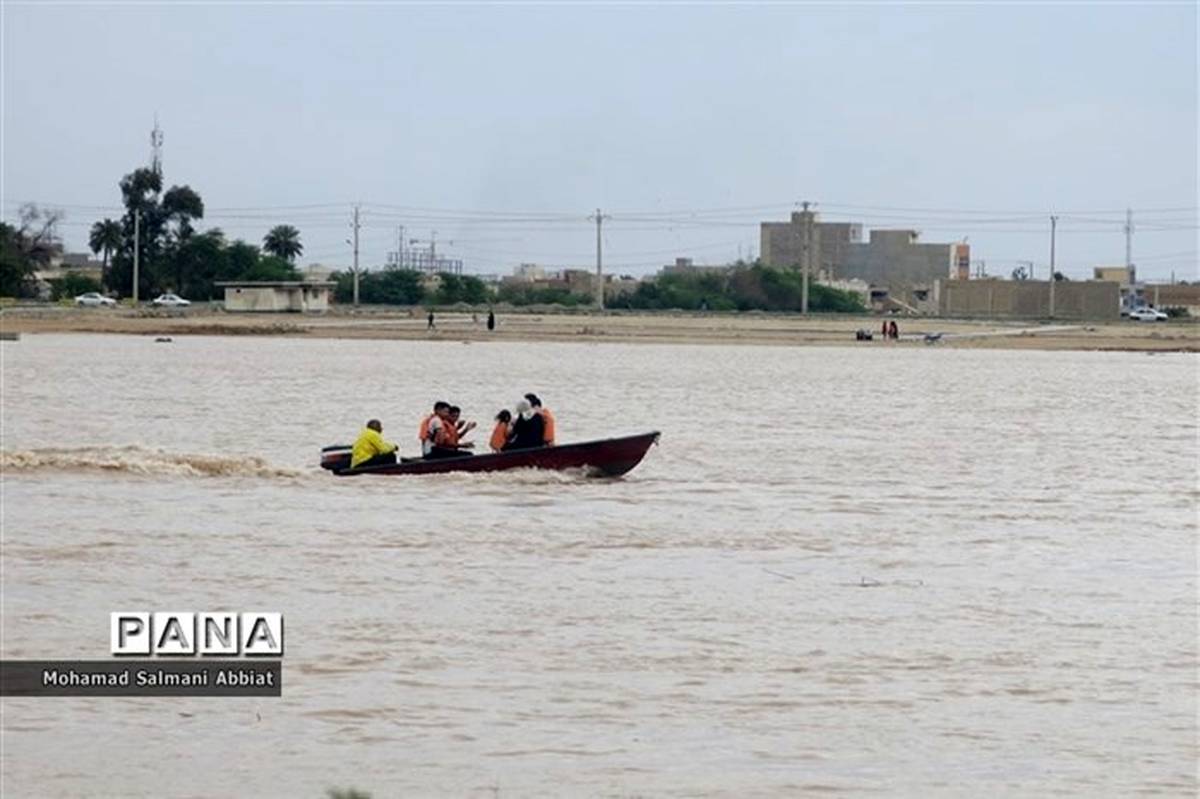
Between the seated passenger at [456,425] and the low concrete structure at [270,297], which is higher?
the low concrete structure at [270,297]

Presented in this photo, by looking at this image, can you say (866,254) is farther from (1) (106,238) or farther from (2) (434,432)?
(2) (434,432)

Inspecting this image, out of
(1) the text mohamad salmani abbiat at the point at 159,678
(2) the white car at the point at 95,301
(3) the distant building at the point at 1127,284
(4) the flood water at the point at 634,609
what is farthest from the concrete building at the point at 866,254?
(1) the text mohamad salmani abbiat at the point at 159,678

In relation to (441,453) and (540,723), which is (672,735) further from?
(441,453)

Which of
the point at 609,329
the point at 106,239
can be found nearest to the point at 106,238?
the point at 106,239

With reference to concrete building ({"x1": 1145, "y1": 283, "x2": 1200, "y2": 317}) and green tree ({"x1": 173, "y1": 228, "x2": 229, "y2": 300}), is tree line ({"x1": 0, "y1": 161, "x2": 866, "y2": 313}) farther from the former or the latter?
concrete building ({"x1": 1145, "y1": 283, "x2": 1200, "y2": 317})

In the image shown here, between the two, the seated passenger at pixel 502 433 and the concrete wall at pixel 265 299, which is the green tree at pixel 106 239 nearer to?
the concrete wall at pixel 265 299

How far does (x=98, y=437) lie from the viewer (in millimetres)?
40031

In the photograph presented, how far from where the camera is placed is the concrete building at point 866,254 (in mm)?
181375

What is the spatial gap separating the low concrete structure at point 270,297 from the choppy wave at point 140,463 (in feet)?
256

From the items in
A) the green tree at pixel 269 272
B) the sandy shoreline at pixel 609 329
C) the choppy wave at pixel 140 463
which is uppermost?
the green tree at pixel 269 272

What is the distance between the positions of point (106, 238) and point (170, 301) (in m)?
14.3

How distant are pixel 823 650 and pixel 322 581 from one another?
5.77 m

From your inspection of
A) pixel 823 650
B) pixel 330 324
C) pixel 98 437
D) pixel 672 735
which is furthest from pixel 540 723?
pixel 330 324

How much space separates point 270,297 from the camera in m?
113
